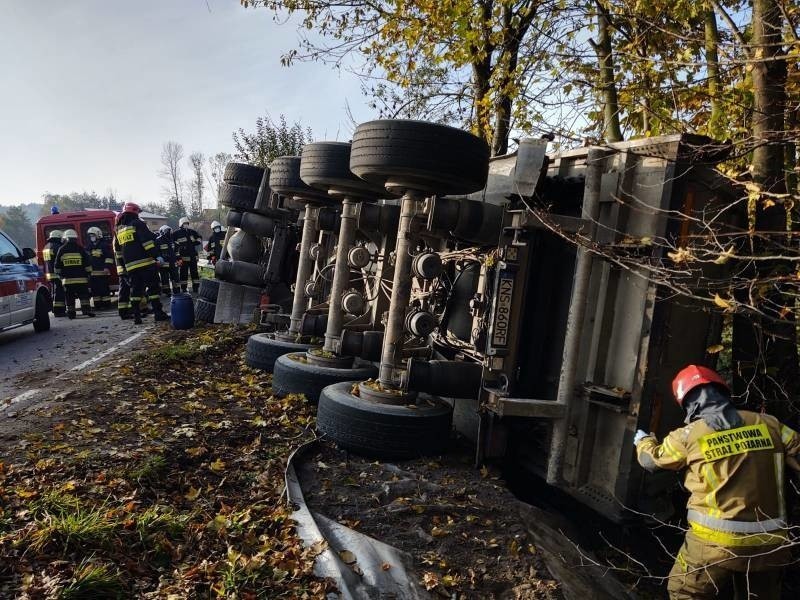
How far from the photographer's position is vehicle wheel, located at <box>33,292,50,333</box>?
9414 mm

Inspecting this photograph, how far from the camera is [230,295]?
366 inches

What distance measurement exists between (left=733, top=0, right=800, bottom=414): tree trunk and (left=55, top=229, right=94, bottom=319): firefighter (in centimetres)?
1115

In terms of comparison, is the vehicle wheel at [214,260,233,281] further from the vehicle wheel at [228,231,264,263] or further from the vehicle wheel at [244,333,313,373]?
the vehicle wheel at [244,333,313,373]

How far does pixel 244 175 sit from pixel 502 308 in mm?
6129

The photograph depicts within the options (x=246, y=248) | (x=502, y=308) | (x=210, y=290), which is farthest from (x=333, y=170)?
(x=210, y=290)

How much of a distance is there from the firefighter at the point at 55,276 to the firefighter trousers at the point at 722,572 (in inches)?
466

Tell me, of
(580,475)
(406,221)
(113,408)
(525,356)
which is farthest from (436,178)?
(113,408)

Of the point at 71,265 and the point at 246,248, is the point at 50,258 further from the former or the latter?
the point at 246,248

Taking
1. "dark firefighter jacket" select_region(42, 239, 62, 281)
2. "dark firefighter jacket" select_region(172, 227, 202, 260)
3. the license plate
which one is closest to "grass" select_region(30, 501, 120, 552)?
the license plate

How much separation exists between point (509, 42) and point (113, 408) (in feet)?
23.8

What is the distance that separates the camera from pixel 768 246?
148 inches

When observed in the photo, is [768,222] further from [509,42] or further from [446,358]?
[509,42]

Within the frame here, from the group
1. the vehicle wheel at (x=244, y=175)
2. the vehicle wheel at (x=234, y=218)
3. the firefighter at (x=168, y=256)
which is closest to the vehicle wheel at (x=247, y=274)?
the vehicle wheel at (x=234, y=218)

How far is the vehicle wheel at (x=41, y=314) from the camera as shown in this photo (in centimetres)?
941
